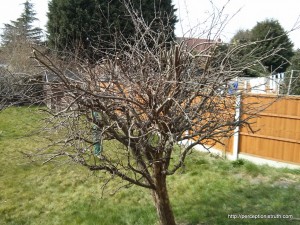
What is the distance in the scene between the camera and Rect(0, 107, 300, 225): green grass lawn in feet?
12.9

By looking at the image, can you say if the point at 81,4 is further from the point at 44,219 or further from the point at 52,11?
the point at 44,219

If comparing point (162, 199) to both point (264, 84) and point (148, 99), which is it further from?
point (264, 84)

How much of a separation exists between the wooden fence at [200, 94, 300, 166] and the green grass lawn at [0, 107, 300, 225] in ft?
1.23

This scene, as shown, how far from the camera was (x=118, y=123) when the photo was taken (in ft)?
7.45

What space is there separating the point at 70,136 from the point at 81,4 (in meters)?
12.6

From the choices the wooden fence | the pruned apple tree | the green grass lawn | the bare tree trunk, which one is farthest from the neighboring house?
the wooden fence

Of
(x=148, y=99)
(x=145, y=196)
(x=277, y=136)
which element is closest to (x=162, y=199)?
(x=148, y=99)

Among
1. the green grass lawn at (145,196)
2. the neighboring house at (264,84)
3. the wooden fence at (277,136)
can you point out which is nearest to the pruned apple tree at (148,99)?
the neighboring house at (264,84)

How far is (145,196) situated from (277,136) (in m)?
3.00

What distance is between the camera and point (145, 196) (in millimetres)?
4676

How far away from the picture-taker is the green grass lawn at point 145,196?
392 centimetres

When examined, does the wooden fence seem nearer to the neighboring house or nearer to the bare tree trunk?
the neighboring house

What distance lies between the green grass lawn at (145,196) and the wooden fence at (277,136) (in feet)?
1.23

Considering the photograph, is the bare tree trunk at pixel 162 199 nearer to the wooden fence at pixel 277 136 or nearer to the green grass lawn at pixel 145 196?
the green grass lawn at pixel 145 196
